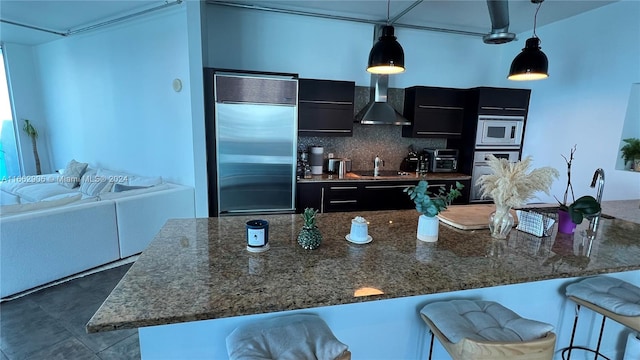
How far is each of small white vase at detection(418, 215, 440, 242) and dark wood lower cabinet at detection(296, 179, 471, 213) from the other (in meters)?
2.15

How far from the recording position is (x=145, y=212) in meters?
3.28

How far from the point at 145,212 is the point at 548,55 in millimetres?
5174

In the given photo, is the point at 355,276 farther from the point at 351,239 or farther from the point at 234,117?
the point at 234,117

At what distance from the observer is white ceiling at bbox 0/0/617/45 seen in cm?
341

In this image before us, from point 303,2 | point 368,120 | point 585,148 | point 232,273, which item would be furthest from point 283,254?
point 585,148

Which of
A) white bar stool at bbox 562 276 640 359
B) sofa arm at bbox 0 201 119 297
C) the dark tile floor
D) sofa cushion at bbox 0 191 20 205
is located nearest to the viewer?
white bar stool at bbox 562 276 640 359

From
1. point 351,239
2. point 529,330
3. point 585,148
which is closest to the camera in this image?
point 529,330

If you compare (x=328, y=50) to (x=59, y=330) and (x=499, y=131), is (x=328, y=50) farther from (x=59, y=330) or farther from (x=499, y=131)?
(x=59, y=330)

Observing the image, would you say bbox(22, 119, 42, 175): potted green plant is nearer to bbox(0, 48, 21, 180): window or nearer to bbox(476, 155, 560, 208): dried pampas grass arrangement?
bbox(0, 48, 21, 180): window

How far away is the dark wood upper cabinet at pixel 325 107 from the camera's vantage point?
373 centimetres

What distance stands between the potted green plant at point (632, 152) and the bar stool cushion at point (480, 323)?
304 centimetres

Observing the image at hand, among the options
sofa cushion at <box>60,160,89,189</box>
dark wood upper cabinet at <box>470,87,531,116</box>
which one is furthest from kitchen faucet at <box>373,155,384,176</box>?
sofa cushion at <box>60,160,89,189</box>

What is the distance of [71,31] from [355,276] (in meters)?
5.72

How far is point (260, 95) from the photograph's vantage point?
11.0ft
